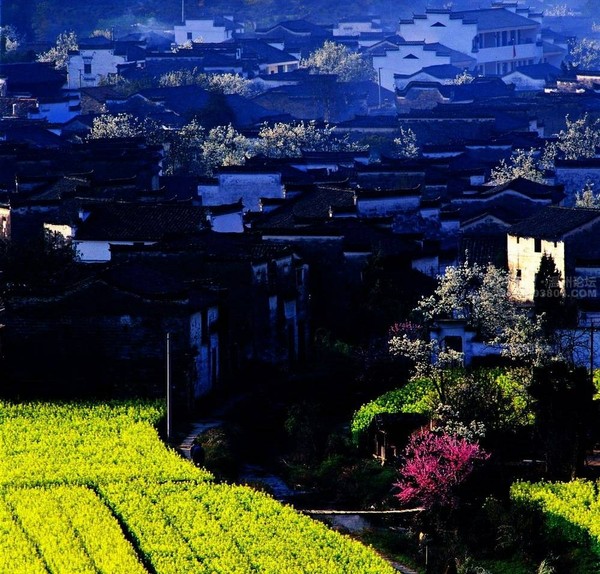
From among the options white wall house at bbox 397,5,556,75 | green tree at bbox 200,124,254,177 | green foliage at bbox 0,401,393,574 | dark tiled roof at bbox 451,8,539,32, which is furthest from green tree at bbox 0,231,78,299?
dark tiled roof at bbox 451,8,539,32

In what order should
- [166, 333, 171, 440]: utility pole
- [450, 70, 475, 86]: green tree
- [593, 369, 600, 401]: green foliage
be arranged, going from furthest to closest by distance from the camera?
[450, 70, 475, 86]: green tree < [593, 369, 600, 401]: green foliage < [166, 333, 171, 440]: utility pole

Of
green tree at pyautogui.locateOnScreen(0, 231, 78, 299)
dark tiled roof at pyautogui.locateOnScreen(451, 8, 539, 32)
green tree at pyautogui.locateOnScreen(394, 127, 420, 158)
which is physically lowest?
green tree at pyautogui.locateOnScreen(394, 127, 420, 158)

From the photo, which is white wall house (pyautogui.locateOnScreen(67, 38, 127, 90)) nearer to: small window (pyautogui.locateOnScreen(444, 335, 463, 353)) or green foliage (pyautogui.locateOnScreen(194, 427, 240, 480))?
small window (pyautogui.locateOnScreen(444, 335, 463, 353))

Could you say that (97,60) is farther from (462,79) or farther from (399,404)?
(399,404)

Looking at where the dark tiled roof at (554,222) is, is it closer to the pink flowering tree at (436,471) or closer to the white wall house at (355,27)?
the pink flowering tree at (436,471)

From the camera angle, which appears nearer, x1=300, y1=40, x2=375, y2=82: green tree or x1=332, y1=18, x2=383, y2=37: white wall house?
x1=300, y1=40, x2=375, y2=82: green tree

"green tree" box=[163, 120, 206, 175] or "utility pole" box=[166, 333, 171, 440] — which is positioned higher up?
"utility pole" box=[166, 333, 171, 440]
